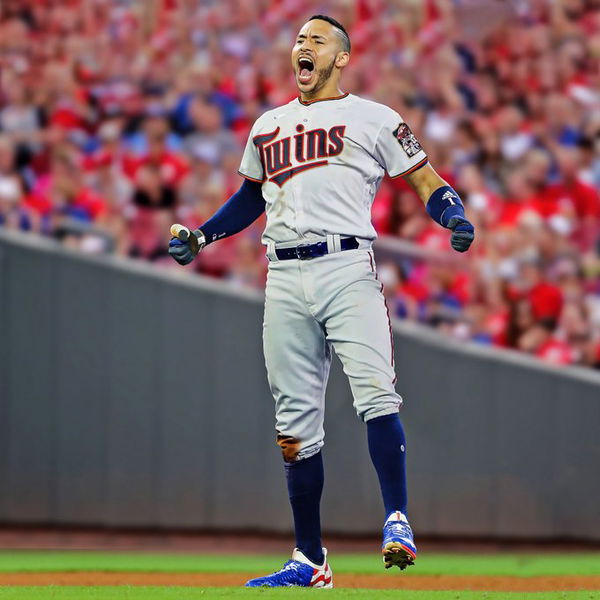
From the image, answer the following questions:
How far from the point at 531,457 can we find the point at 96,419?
2615 mm

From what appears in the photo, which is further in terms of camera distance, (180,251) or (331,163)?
(180,251)

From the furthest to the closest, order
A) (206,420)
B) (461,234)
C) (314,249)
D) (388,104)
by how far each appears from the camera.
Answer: (388,104) → (206,420) → (314,249) → (461,234)

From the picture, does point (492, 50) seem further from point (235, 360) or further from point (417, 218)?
point (235, 360)

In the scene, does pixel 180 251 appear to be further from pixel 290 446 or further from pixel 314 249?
pixel 290 446

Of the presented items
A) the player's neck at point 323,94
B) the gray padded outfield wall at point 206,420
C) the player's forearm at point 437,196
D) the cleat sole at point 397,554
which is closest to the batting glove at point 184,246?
the player's neck at point 323,94

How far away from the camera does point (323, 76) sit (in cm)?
400

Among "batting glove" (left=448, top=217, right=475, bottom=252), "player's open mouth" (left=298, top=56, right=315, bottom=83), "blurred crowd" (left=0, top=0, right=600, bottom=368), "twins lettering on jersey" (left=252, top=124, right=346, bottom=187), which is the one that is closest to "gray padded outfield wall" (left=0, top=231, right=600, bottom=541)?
"blurred crowd" (left=0, top=0, right=600, bottom=368)

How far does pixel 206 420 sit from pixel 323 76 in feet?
11.7

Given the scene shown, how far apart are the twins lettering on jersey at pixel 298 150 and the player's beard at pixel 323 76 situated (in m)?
0.15

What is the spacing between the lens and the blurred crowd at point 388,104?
23.4 feet

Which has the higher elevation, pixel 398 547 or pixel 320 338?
pixel 320 338

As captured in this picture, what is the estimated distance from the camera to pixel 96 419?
23.6ft

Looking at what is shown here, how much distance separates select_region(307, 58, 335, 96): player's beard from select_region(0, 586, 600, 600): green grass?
1649mm

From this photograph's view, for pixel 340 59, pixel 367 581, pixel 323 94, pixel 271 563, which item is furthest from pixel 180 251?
pixel 271 563
